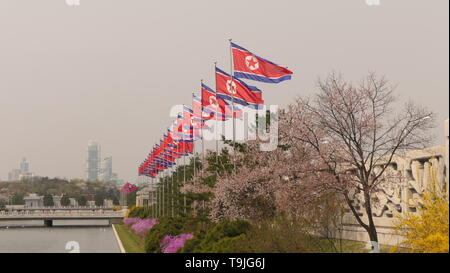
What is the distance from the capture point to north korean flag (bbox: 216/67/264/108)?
36875mm

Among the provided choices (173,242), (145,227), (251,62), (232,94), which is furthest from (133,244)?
(251,62)

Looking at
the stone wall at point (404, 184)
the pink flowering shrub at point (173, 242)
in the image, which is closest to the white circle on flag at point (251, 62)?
the stone wall at point (404, 184)

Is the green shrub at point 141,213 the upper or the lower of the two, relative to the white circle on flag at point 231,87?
lower

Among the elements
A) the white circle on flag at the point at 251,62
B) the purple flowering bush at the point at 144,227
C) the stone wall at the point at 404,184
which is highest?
the white circle on flag at the point at 251,62

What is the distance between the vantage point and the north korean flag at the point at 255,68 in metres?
33.9

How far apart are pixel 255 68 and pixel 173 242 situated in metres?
14.6

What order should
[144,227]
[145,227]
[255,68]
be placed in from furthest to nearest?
[144,227], [145,227], [255,68]

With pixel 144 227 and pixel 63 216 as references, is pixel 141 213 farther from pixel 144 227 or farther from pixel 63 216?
pixel 144 227

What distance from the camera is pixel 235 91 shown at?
37406 mm

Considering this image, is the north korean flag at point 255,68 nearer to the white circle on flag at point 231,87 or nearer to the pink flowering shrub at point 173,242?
the white circle on flag at point 231,87

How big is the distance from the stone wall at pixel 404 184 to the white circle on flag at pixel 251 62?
877 cm

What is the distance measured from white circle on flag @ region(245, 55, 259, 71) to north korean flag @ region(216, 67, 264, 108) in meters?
2.33

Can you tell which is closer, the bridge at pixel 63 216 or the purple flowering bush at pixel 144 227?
the purple flowering bush at pixel 144 227
